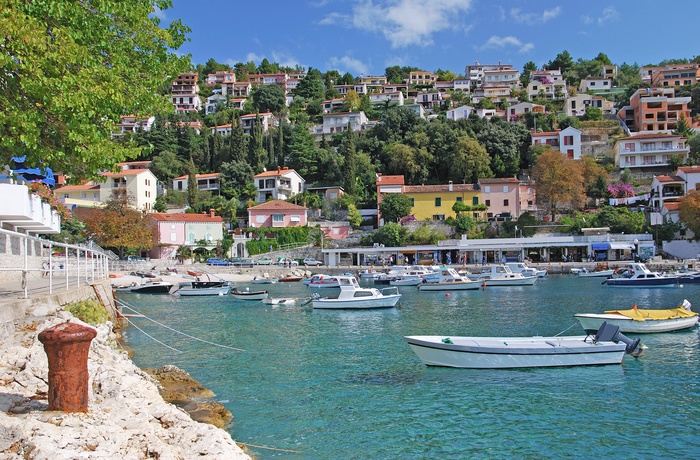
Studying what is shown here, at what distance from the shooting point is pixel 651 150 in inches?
3127

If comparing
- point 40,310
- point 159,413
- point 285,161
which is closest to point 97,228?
point 285,161

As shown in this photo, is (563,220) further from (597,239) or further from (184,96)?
(184,96)

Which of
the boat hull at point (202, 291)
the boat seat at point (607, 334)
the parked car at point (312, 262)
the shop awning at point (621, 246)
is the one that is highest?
the shop awning at point (621, 246)

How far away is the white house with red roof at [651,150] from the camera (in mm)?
79250

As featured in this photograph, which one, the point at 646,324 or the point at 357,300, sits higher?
the point at 357,300

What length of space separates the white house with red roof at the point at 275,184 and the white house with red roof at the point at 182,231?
11909mm

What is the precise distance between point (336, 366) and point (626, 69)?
506 feet

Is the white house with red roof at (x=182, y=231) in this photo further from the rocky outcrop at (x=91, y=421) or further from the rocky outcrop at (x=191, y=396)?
the rocky outcrop at (x=91, y=421)

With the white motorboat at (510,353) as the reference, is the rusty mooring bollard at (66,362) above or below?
above

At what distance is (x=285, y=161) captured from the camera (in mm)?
95062

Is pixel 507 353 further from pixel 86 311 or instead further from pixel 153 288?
pixel 153 288

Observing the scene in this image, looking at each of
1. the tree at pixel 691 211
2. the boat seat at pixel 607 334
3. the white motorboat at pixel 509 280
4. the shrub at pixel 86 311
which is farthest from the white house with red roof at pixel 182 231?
the boat seat at pixel 607 334

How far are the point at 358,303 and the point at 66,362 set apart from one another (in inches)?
1057

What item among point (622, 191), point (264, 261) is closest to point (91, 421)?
point (264, 261)
